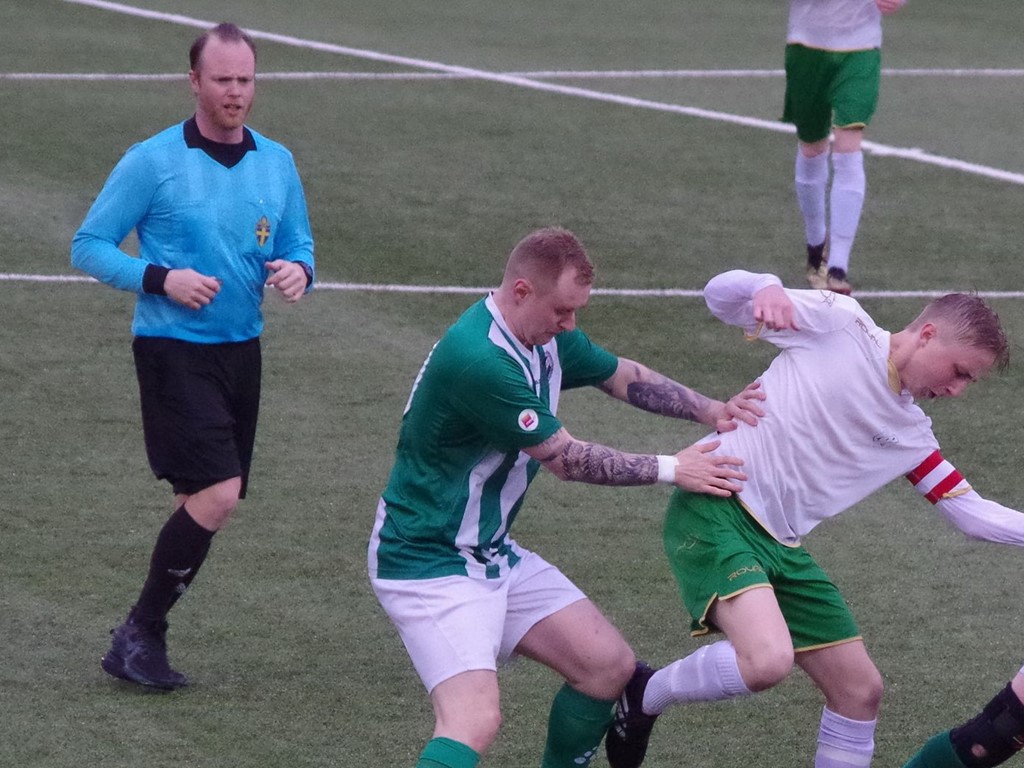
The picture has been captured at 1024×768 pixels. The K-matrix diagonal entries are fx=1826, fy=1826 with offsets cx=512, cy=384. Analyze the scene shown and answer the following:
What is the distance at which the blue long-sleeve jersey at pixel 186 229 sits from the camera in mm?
5824

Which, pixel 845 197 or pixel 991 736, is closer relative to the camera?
pixel 991 736

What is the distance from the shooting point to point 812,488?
17.4 ft

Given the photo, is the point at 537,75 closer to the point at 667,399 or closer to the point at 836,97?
the point at 836,97

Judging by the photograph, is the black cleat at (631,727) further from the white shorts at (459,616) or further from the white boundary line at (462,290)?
the white boundary line at (462,290)

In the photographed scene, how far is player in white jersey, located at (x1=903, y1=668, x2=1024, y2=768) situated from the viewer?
16.7 feet

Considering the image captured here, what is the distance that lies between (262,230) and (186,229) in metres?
0.26

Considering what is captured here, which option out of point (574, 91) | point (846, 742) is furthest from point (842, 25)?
point (846, 742)

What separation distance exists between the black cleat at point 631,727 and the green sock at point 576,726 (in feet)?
0.26

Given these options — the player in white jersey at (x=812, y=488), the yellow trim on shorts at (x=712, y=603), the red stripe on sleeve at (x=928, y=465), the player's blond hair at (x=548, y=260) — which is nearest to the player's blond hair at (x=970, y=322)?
the player in white jersey at (x=812, y=488)

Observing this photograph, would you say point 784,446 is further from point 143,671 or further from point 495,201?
point 495,201

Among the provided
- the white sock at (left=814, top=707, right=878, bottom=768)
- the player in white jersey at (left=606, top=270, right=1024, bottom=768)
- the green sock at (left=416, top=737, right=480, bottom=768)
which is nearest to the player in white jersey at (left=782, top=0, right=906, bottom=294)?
the player in white jersey at (left=606, top=270, right=1024, bottom=768)

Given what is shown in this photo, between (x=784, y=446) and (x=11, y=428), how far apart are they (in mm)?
4288

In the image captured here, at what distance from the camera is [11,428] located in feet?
27.1

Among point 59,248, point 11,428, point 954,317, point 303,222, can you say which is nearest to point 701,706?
point 954,317
